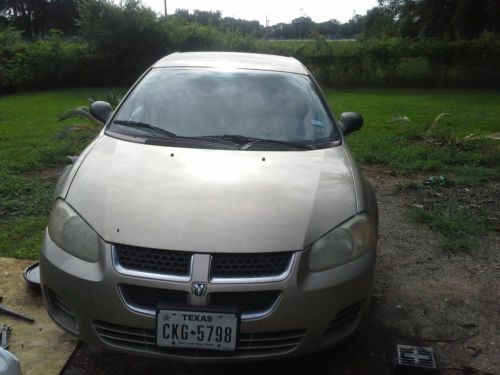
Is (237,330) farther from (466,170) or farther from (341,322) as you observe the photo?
(466,170)

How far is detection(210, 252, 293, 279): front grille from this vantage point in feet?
7.38

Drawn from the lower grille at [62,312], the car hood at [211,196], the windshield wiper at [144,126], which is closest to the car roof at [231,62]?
→ the windshield wiper at [144,126]

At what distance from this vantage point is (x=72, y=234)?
2453mm

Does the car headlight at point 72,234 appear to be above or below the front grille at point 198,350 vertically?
above

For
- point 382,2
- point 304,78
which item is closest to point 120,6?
point 304,78

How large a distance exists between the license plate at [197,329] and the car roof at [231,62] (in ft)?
7.58

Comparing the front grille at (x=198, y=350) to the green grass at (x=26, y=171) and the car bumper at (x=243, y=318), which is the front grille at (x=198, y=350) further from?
the green grass at (x=26, y=171)

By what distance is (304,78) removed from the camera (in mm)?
4066

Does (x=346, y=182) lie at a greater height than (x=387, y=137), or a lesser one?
greater

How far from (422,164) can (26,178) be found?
478cm

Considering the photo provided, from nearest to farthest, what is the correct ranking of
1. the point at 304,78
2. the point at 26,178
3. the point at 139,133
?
the point at 139,133, the point at 304,78, the point at 26,178

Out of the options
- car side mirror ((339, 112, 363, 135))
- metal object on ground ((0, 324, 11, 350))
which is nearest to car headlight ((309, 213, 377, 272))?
car side mirror ((339, 112, 363, 135))

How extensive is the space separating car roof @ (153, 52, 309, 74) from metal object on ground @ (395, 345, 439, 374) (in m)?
2.28

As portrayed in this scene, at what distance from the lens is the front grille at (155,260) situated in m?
2.25
